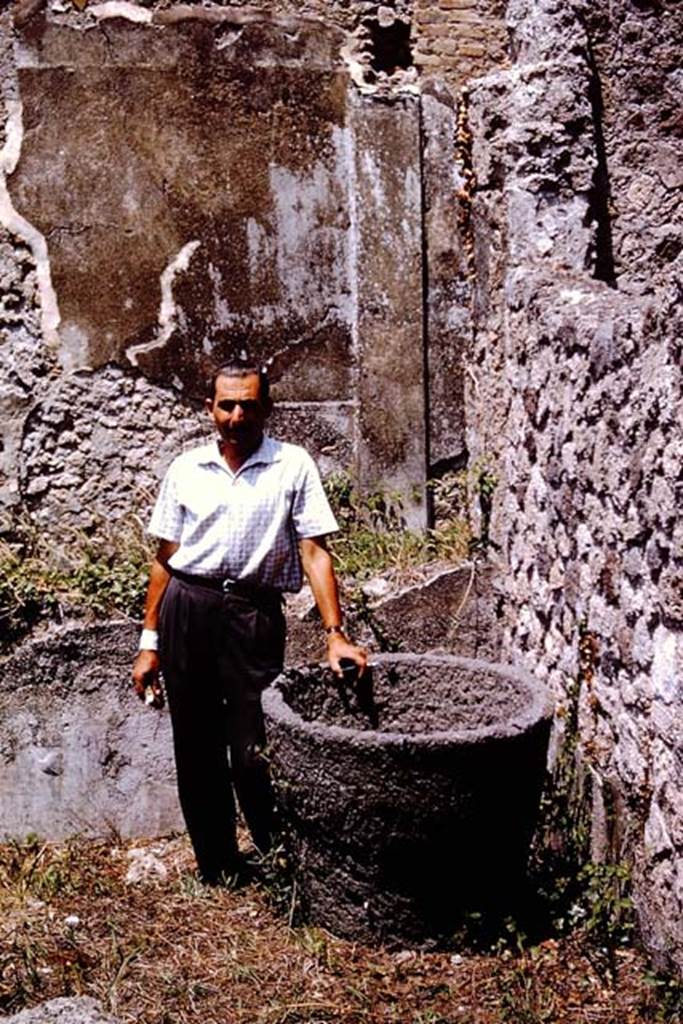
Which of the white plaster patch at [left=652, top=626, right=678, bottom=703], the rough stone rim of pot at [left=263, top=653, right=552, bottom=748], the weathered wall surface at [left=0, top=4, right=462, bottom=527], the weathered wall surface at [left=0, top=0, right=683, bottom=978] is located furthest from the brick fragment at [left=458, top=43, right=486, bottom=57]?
the white plaster patch at [left=652, top=626, right=678, bottom=703]

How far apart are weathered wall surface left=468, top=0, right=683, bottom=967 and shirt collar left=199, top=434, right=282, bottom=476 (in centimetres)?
97

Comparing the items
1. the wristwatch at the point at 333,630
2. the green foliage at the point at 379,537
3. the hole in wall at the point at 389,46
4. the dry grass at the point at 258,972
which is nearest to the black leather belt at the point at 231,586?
the wristwatch at the point at 333,630

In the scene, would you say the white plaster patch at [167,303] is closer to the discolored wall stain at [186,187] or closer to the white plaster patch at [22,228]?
the discolored wall stain at [186,187]

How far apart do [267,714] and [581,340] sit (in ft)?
5.19

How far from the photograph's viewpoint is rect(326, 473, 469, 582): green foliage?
237 inches

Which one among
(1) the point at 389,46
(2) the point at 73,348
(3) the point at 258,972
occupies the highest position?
(1) the point at 389,46

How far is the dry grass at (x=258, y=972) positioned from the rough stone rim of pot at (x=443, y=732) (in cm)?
67

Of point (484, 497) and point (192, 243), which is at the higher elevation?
point (192, 243)

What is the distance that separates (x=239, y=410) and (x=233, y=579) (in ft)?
1.80

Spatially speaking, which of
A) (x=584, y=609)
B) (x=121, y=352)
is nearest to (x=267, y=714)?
(x=584, y=609)

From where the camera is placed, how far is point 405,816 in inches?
164

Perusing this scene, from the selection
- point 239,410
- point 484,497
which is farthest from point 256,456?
point 484,497

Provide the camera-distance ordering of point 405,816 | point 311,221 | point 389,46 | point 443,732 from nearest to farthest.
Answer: point 405,816
point 443,732
point 311,221
point 389,46

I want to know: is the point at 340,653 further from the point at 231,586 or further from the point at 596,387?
the point at 596,387
